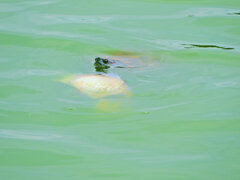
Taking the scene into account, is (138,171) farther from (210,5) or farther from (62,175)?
(210,5)

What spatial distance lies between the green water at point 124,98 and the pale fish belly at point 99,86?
0.07m

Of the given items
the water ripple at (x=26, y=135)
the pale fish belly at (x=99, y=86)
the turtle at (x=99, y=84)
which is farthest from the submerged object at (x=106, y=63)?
the water ripple at (x=26, y=135)

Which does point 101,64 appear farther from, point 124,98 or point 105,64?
point 124,98

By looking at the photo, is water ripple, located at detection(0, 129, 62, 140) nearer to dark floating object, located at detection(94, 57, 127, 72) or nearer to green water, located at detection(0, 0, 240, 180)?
green water, located at detection(0, 0, 240, 180)

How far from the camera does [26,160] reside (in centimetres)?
217

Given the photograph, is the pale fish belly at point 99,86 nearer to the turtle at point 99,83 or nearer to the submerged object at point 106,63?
the turtle at point 99,83

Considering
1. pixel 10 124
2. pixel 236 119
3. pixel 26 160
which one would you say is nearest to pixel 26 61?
pixel 10 124

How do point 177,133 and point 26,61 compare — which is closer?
point 177,133

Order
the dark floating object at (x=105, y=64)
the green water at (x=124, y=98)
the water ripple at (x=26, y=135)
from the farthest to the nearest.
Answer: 1. the dark floating object at (x=105, y=64)
2. the water ripple at (x=26, y=135)
3. the green water at (x=124, y=98)

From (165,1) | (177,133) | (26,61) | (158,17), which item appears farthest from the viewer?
(165,1)

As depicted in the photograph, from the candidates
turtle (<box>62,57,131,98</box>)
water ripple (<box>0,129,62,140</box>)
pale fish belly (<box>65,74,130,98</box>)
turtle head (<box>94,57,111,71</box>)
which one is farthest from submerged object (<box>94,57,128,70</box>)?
water ripple (<box>0,129,62,140</box>)

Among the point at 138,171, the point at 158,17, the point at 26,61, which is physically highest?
the point at 158,17

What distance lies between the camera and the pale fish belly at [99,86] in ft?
9.57

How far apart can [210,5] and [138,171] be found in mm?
3436
